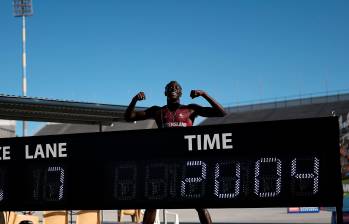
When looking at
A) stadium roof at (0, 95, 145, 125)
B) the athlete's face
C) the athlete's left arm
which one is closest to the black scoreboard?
the athlete's left arm

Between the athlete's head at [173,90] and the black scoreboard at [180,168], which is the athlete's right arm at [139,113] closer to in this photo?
the athlete's head at [173,90]

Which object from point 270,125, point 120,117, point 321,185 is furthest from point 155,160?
point 120,117

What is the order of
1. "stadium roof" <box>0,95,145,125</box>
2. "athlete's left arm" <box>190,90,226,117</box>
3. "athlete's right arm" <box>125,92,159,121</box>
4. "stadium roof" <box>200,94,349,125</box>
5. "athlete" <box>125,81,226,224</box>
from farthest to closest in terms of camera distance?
"stadium roof" <box>200,94,349,125</box>
"stadium roof" <box>0,95,145,125</box>
"athlete's right arm" <box>125,92,159,121</box>
"athlete" <box>125,81,226,224</box>
"athlete's left arm" <box>190,90,226,117</box>

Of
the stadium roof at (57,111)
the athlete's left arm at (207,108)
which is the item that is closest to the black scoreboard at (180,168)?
the athlete's left arm at (207,108)

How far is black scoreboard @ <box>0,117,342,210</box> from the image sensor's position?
6676 mm

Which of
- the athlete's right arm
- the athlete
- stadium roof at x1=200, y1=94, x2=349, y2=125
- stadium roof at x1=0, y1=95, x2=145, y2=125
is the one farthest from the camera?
stadium roof at x1=200, y1=94, x2=349, y2=125

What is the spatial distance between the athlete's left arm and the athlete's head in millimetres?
222

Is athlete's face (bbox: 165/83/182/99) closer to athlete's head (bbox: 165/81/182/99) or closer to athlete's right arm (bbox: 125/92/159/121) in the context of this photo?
athlete's head (bbox: 165/81/182/99)

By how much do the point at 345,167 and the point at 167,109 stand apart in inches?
1715

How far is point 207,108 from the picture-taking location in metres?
7.71

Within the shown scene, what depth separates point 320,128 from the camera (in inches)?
265

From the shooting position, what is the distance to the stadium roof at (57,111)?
44.7ft

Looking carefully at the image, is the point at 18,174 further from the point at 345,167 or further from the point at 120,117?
the point at 345,167

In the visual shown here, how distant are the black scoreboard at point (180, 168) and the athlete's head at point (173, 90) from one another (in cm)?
68
